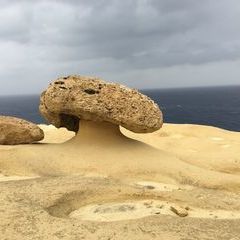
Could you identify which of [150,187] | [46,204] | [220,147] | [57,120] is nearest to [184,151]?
[220,147]

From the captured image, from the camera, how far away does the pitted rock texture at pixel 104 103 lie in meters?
18.2

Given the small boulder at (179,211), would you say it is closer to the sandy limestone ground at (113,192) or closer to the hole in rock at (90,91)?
the sandy limestone ground at (113,192)

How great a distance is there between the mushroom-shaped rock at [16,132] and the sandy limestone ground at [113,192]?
4.19ft

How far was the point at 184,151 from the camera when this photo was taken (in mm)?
23203

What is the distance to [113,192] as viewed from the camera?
13078 millimetres

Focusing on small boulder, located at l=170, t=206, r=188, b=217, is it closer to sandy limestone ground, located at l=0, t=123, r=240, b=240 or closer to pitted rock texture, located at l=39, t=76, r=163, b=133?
sandy limestone ground, located at l=0, t=123, r=240, b=240

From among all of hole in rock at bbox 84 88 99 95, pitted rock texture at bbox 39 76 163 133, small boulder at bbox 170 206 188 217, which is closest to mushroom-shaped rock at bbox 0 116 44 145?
pitted rock texture at bbox 39 76 163 133

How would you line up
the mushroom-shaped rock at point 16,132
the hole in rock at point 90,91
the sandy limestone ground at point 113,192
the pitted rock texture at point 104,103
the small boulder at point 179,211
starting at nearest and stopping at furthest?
the sandy limestone ground at point 113,192
the small boulder at point 179,211
the pitted rock texture at point 104,103
the hole in rock at point 90,91
the mushroom-shaped rock at point 16,132

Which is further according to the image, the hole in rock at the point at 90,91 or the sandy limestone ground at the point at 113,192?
the hole in rock at the point at 90,91

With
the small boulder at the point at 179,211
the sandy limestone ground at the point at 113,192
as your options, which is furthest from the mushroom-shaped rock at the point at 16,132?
the small boulder at the point at 179,211

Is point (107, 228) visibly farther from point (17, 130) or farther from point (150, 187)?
point (17, 130)

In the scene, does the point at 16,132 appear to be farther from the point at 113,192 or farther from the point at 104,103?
the point at 113,192

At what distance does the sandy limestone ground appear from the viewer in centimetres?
1008

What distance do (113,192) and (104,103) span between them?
5.86 metres
